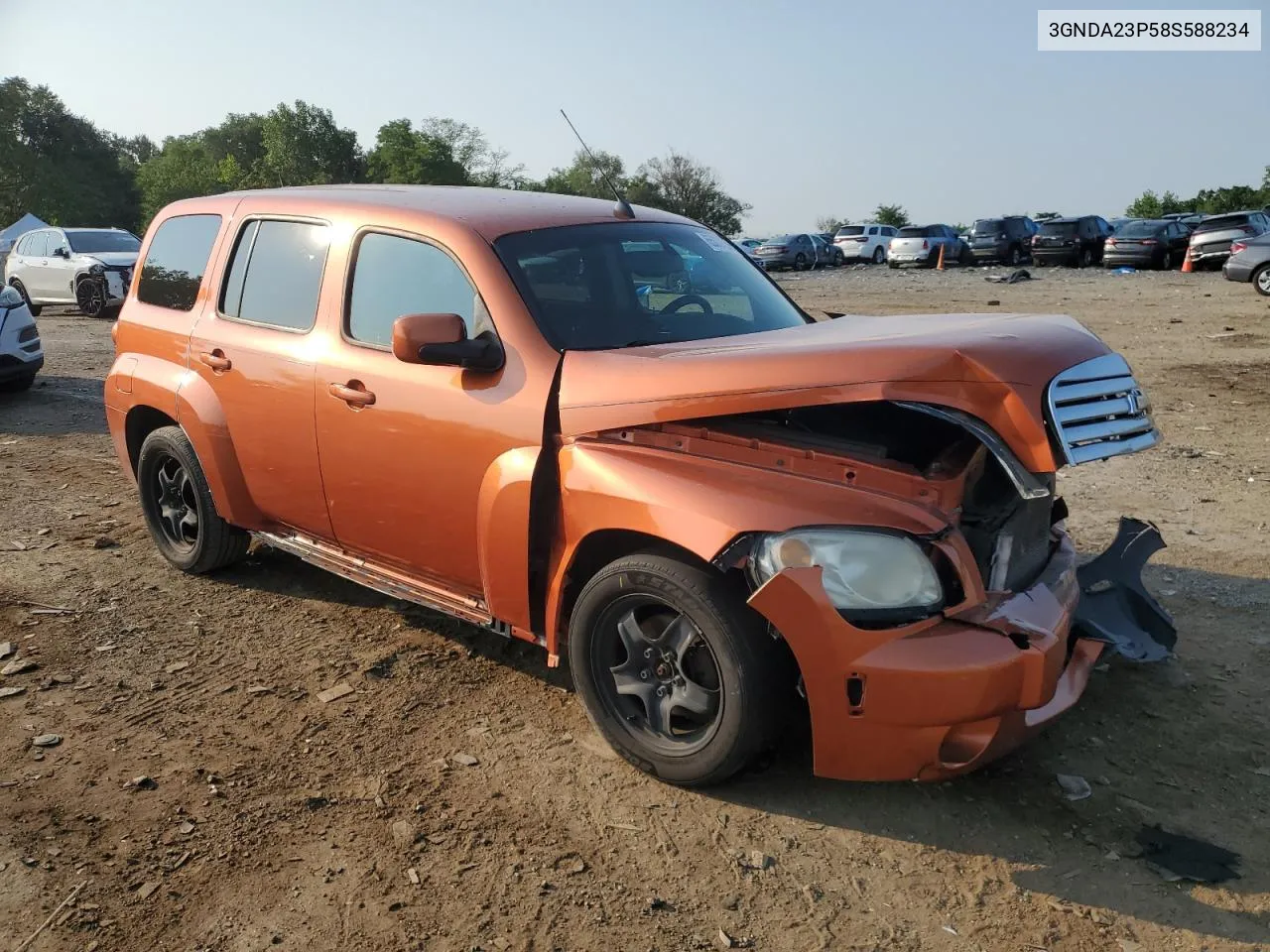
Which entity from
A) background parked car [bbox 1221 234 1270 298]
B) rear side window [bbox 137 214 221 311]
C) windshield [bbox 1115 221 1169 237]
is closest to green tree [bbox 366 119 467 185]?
windshield [bbox 1115 221 1169 237]

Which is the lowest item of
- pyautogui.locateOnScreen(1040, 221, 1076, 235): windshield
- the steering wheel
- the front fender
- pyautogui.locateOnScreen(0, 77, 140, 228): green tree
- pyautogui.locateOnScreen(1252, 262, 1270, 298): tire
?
pyautogui.locateOnScreen(1252, 262, 1270, 298): tire

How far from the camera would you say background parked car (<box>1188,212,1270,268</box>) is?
982 inches

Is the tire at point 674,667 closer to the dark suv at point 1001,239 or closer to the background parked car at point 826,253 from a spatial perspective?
the dark suv at point 1001,239

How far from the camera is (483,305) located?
3.82 meters

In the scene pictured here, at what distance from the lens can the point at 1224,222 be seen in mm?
25656

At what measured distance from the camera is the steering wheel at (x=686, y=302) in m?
4.12

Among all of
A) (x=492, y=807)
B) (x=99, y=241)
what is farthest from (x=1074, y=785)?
(x=99, y=241)

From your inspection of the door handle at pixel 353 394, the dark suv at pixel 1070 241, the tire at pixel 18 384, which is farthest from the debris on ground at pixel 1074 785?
the dark suv at pixel 1070 241

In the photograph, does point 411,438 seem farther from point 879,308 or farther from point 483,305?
point 879,308

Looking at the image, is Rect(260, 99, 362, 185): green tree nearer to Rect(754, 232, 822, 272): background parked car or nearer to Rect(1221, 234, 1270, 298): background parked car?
Rect(754, 232, 822, 272): background parked car

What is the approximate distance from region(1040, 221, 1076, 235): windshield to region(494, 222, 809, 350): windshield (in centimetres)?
3157

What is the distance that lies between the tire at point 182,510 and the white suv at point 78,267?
1496cm

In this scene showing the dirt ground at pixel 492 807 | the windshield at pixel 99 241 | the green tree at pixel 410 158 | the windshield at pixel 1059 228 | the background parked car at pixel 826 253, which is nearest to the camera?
the dirt ground at pixel 492 807

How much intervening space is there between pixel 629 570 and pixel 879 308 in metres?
17.8
